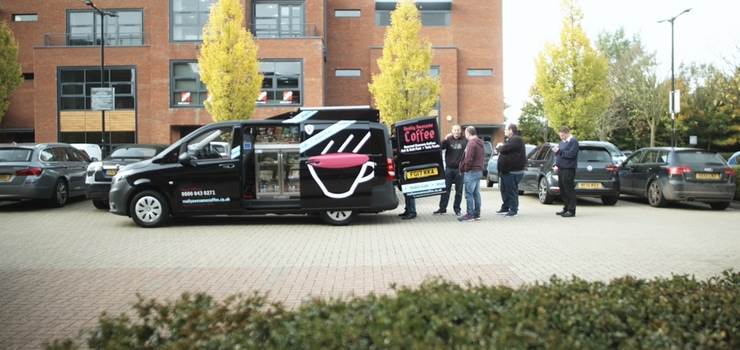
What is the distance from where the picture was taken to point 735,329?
3207 mm

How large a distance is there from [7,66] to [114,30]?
6842 millimetres

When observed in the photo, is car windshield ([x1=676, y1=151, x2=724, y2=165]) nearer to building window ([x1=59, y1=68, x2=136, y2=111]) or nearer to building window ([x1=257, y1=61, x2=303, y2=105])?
building window ([x1=257, y1=61, x2=303, y2=105])

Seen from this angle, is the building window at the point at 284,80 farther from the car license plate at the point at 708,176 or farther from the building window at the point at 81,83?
the car license plate at the point at 708,176

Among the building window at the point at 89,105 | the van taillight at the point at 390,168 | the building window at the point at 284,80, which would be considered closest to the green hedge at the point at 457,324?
the van taillight at the point at 390,168

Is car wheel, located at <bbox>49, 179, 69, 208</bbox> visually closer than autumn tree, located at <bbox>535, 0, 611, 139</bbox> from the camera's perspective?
Yes

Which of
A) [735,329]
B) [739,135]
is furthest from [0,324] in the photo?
[739,135]

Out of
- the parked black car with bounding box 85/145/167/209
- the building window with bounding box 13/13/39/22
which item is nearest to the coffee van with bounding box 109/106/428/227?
the parked black car with bounding box 85/145/167/209

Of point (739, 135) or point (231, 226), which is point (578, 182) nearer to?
point (231, 226)

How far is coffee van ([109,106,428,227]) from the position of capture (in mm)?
11586

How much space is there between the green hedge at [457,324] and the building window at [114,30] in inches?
1420

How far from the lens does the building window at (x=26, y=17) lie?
3944 centimetres

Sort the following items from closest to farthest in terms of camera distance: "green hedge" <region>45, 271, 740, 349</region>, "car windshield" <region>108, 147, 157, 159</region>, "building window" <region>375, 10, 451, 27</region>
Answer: "green hedge" <region>45, 271, 740, 349</region> → "car windshield" <region>108, 147, 157, 159</region> → "building window" <region>375, 10, 451, 27</region>

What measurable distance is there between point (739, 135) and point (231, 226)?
44325 mm

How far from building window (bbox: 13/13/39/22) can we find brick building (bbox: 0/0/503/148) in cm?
6
